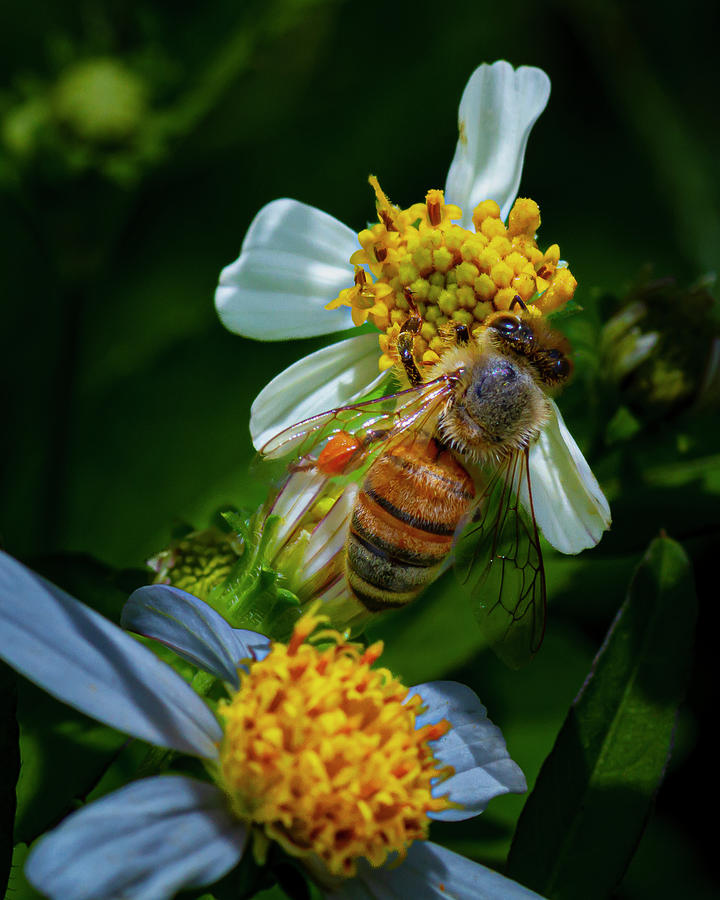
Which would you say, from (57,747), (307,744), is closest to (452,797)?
(307,744)

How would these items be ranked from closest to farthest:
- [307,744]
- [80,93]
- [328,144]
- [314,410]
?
[307,744] < [314,410] < [80,93] < [328,144]

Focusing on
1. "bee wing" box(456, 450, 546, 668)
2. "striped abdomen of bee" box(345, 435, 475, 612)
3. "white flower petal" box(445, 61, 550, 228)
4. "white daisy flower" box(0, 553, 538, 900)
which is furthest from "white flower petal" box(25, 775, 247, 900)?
"white flower petal" box(445, 61, 550, 228)

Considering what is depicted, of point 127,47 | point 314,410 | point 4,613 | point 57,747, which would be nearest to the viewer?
point 4,613

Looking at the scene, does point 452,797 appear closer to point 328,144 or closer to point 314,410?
point 314,410

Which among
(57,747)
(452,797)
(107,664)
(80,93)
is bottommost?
(452,797)

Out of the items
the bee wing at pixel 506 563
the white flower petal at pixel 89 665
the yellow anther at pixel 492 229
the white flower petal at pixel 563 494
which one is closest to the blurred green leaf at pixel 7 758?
the white flower petal at pixel 89 665

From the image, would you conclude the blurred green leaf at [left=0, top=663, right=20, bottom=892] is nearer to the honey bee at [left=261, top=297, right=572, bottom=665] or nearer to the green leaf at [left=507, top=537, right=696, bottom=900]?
the honey bee at [left=261, top=297, right=572, bottom=665]

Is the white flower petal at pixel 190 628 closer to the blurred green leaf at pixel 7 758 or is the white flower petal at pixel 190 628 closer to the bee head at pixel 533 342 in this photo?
the blurred green leaf at pixel 7 758
